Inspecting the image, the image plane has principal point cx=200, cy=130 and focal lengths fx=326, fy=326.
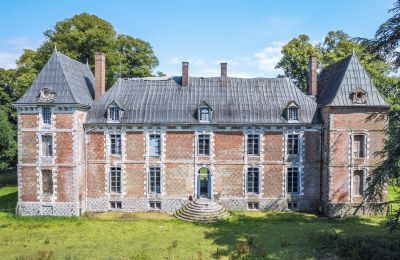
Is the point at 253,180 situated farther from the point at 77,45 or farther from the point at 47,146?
the point at 77,45

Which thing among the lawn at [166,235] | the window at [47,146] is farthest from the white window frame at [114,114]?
the lawn at [166,235]

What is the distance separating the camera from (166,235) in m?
20.1

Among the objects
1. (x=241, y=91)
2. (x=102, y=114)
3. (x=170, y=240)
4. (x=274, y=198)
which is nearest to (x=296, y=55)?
(x=241, y=91)

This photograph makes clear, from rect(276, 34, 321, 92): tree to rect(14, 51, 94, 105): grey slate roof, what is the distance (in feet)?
79.0

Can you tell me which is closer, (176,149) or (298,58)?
(176,149)

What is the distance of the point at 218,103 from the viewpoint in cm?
2631

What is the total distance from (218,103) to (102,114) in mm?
9335

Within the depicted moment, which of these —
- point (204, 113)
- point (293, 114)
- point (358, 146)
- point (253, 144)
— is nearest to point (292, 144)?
point (293, 114)

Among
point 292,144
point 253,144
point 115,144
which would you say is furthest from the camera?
point 115,144

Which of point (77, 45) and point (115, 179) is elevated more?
point (77, 45)

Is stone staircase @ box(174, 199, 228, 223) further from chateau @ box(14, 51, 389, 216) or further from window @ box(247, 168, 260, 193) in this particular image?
window @ box(247, 168, 260, 193)

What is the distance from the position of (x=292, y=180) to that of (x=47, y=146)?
19.0 metres

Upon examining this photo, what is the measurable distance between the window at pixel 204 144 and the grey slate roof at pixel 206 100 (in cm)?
137

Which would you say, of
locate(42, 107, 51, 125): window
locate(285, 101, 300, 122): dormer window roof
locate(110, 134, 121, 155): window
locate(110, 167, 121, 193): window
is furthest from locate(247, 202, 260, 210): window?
locate(42, 107, 51, 125): window
